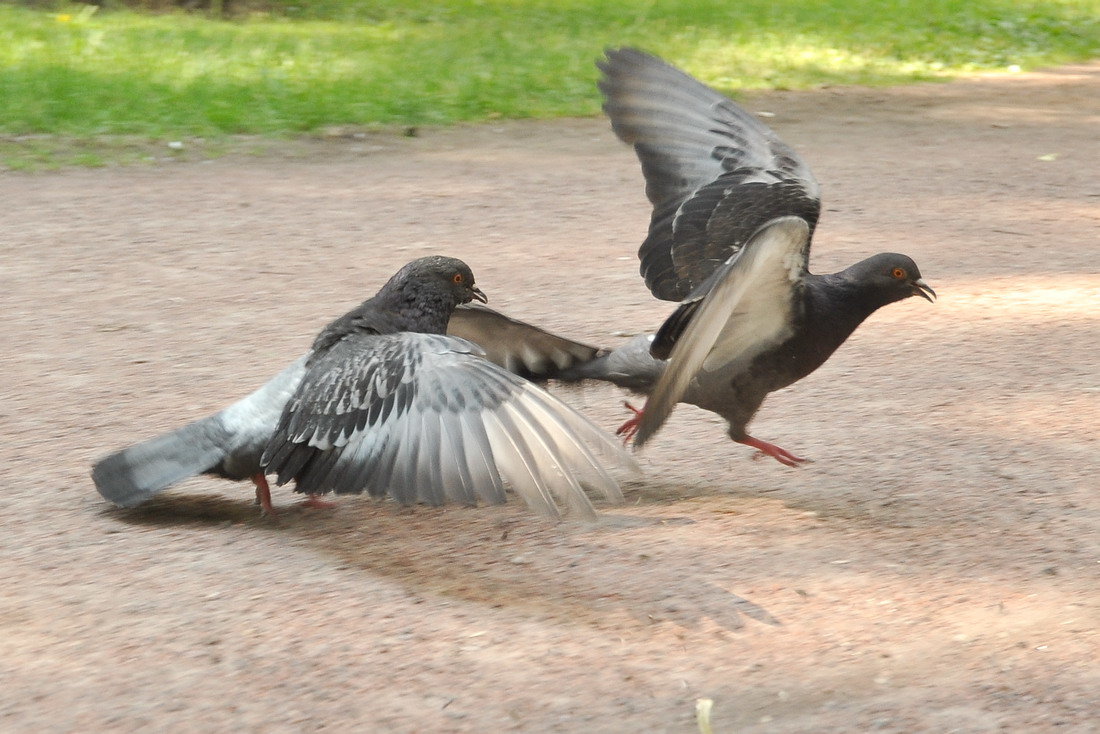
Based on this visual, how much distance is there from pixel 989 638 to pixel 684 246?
A: 6.53 feet

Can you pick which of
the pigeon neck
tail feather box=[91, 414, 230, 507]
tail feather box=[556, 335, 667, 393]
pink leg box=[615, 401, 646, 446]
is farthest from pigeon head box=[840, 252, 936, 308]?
tail feather box=[91, 414, 230, 507]

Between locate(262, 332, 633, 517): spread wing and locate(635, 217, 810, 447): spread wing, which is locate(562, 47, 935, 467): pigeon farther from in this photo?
locate(262, 332, 633, 517): spread wing

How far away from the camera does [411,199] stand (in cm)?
881

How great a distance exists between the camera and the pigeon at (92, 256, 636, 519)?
350 centimetres

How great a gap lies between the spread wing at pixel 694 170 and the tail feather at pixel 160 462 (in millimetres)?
1731

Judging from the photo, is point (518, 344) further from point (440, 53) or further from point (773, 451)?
point (440, 53)

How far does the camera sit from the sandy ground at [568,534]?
9.81 ft

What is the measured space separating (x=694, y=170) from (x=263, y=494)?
2.11 m

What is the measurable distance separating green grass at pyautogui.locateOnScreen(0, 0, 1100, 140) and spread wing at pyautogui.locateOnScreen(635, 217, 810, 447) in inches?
283

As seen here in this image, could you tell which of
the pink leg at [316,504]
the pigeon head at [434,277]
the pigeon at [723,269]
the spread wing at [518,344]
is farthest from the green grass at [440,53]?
the pink leg at [316,504]

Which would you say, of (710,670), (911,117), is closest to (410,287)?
(710,670)

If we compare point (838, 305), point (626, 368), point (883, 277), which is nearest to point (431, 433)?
point (626, 368)

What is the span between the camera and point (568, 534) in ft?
13.1

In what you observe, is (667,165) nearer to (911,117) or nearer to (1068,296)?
(1068,296)
